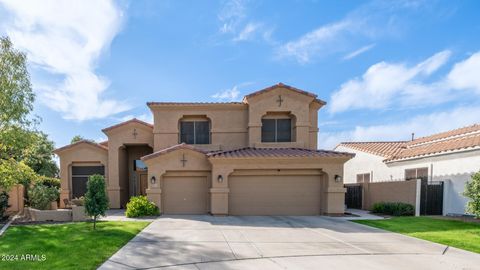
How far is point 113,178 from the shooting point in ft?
56.2

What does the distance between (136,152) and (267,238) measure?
43.0 feet

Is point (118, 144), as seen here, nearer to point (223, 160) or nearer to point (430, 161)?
point (223, 160)

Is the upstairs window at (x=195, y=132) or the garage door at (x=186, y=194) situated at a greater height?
the upstairs window at (x=195, y=132)

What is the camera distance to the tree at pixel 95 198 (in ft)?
31.4

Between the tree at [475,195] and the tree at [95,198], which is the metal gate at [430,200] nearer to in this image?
the tree at [475,195]

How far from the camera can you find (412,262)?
6660 mm

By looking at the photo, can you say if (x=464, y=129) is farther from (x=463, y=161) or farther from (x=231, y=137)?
(x=231, y=137)

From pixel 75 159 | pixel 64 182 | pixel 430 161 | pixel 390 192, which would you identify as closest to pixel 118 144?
pixel 75 159

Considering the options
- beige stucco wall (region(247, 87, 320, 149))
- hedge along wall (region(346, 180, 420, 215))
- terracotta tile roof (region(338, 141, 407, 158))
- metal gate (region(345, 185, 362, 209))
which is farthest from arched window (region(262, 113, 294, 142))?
terracotta tile roof (region(338, 141, 407, 158))

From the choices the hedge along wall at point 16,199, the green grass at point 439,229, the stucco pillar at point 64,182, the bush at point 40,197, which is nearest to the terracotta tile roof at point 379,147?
the green grass at point 439,229

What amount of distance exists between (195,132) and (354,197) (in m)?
12.0

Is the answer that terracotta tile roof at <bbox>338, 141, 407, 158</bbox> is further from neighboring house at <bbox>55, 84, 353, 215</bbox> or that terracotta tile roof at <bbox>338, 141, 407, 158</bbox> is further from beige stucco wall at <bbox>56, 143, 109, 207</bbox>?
beige stucco wall at <bbox>56, 143, 109, 207</bbox>

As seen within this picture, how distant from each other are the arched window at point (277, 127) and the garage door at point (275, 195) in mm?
2866

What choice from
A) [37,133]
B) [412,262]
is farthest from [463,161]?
[37,133]
